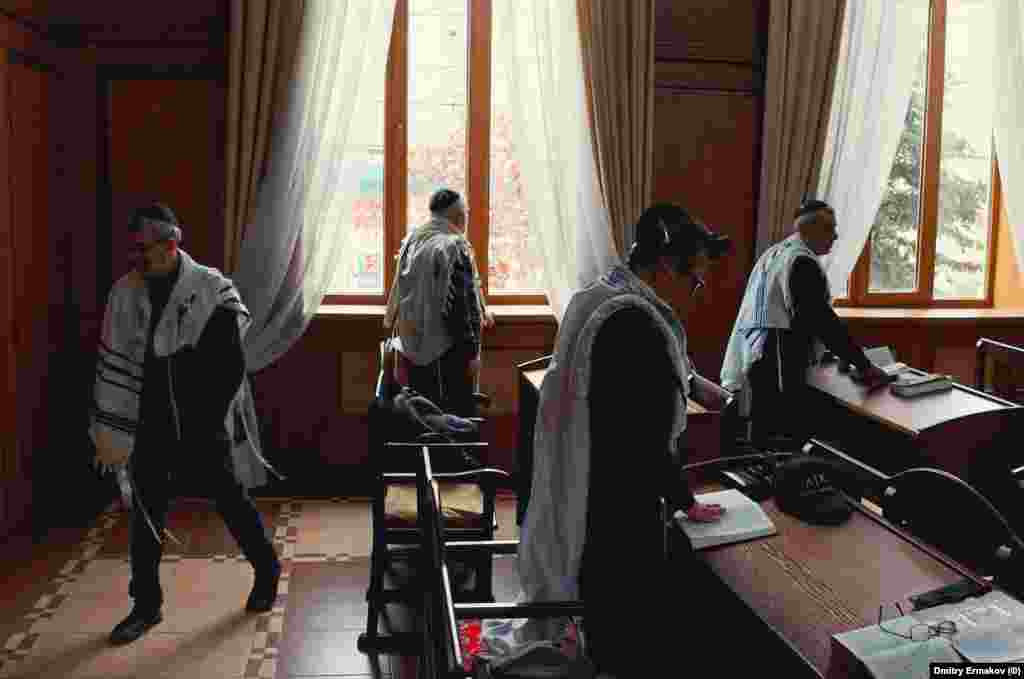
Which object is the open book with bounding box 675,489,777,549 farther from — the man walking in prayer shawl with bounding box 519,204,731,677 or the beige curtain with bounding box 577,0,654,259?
the beige curtain with bounding box 577,0,654,259

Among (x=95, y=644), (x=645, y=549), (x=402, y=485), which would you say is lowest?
(x=95, y=644)

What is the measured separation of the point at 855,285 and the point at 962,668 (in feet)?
17.0

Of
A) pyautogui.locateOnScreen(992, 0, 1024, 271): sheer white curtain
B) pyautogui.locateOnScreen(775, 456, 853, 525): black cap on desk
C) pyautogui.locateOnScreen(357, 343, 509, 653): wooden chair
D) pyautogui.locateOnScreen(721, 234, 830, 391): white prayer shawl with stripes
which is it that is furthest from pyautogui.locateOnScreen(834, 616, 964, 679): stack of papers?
pyautogui.locateOnScreen(992, 0, 1024, 271): sheer white curtain

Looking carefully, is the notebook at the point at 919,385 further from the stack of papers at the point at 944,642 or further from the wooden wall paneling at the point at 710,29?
the stack of papers at the point at 944,642

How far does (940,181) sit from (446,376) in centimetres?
345

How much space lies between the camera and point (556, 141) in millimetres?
6105

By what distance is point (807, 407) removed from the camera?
5254 millimetres

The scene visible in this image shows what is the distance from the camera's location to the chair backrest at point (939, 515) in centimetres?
273

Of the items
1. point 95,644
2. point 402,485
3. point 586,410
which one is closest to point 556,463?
point 586,410

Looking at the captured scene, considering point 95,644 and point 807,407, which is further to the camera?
point 807,407

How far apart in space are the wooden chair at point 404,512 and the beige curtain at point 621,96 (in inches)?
88.9

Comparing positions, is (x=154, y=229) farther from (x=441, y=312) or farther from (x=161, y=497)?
(x=441, y=312)

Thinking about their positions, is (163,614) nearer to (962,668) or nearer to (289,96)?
(289,96)

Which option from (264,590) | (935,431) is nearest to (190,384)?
(264,590)
